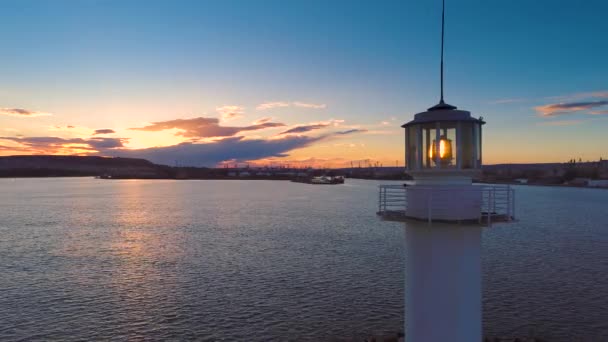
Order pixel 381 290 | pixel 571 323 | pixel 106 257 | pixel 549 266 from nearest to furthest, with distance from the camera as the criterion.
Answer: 1. pixel 571 323
2. pixel 381 290
3. pixel 549 266
4. pixel 106 257

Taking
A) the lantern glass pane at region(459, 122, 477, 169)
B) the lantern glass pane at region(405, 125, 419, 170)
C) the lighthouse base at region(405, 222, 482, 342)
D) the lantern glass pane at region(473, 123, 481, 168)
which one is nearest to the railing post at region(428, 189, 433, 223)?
the lighthouse base at region(405, 222, 482, 342)

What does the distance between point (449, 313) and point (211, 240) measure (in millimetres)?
32607

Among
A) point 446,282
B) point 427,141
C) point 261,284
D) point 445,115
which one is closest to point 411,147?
point 427,141

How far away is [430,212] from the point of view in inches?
292

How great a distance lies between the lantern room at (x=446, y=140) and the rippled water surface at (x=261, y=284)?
441 inches

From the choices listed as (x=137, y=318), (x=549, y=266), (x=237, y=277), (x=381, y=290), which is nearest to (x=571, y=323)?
(x=381, y=290)

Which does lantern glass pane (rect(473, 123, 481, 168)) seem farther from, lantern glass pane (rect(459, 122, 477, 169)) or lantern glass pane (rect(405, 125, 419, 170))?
lantern glass pane (rect(405, 125, 419, 170))

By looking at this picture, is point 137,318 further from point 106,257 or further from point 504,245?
point 504,245

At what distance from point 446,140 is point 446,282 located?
2.75m

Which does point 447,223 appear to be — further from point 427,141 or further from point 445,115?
point 445,115

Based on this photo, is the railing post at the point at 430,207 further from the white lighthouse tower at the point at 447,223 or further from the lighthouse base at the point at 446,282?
the lighthouse base at the point at 446,282

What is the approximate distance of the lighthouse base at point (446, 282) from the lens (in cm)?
765

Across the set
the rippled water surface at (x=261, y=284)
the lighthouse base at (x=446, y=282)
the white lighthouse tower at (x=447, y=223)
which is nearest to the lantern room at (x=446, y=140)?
the white lighthouse tower at (x=447, y=223)

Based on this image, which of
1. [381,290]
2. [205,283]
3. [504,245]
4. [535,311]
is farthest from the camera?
[504,245]
